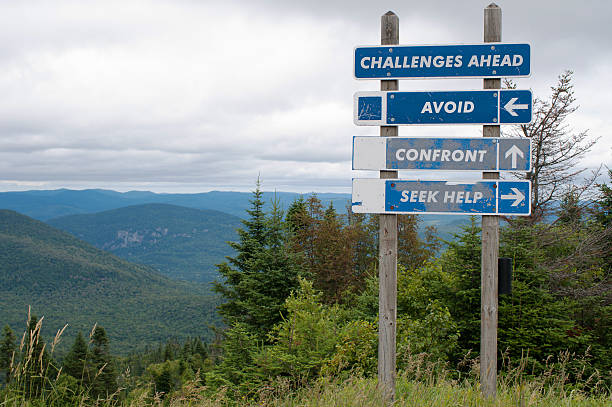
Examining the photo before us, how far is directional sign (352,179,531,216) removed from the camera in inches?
207

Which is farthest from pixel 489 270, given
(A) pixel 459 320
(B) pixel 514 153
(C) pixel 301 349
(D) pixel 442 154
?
(A) pixel 459 320

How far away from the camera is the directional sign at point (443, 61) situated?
534 centimetres

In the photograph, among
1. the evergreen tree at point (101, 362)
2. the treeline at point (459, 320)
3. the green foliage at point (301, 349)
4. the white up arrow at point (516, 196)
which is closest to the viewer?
the white up arrow at point (516, 196)

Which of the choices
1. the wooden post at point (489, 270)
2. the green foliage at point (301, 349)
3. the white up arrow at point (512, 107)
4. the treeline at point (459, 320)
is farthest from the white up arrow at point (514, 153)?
the green foliage at point (301, 349)

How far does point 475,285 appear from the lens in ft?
41.2

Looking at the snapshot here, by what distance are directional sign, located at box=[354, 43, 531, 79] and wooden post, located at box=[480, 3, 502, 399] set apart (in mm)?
160

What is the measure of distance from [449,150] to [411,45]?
1.42 m

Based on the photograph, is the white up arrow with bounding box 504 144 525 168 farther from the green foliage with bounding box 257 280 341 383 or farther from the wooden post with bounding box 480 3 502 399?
the green foliage with bounding box 257 280 341 383

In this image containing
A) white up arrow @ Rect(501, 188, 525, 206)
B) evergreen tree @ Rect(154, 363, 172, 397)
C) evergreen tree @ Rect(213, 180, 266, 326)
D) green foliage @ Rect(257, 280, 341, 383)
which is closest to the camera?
white up arrow @ Rect(501, 188, 525, 206)

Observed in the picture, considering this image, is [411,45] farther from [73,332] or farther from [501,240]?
[73,332]

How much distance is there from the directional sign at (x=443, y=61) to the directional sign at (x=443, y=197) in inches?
53.6

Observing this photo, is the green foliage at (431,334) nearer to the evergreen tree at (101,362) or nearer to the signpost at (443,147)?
the signpost at (443,147)

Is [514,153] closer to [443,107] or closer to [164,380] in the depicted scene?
[443,107]

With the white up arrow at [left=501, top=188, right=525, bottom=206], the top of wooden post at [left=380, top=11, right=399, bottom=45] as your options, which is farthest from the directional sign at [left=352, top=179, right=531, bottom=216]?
the top of wooden post at [left=380, top=11, right=399, bottom=45]
